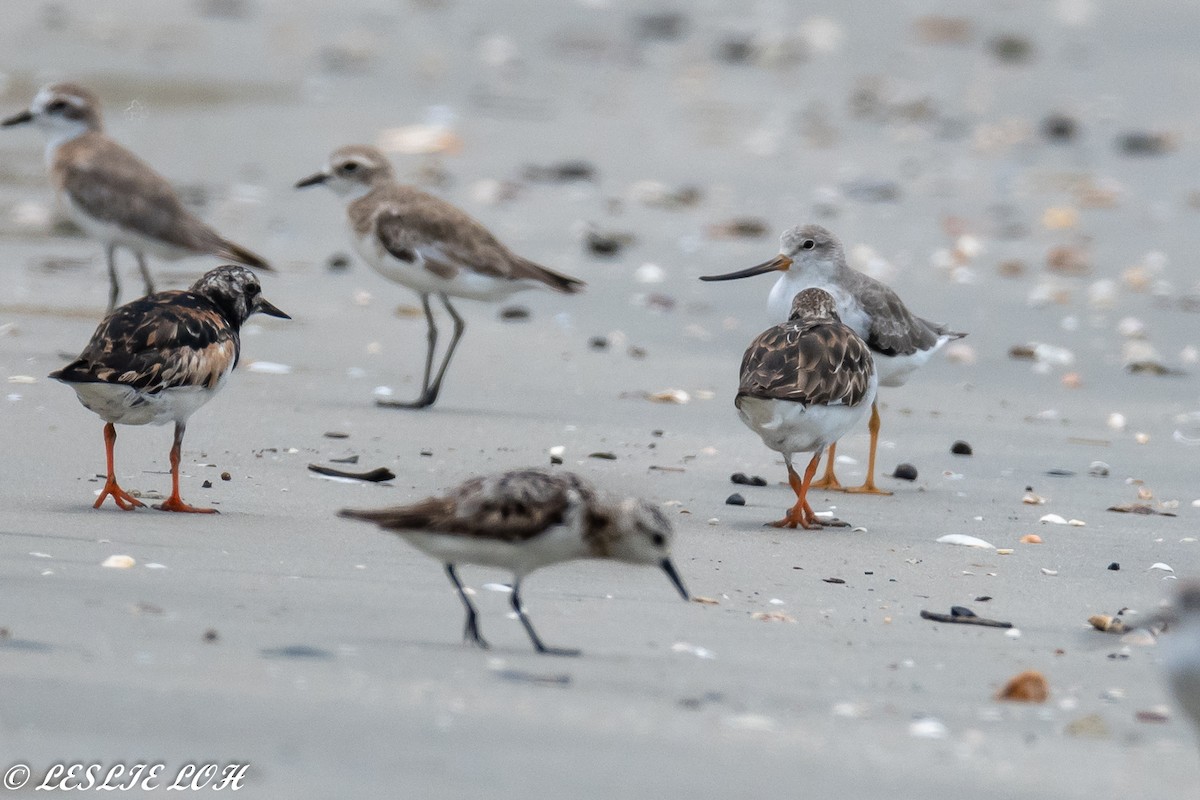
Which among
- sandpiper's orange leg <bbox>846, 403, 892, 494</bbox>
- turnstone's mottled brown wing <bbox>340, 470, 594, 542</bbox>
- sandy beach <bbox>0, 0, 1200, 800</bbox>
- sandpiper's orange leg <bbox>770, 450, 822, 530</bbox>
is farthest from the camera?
sandpiper's orange leg <bbox>846, 403, 892, 494</bbox>

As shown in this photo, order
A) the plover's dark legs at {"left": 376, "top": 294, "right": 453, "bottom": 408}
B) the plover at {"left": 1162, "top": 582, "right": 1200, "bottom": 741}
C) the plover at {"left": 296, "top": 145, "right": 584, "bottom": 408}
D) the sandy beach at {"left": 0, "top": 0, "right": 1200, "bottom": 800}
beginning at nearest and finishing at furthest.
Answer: the plover at {"left": 1162, "top": 582, "right": 1200, "bottom": 741}
the sandy beach at {"left": 0, "top": 0, "right": 1200, "bottom": 800}
the plover's dark legs at {"left": 376, "top": 294, "right": 453, "bottom": 408}
the plover at {"left": 296, "top": 145, "right": 584, "bottom": 408}

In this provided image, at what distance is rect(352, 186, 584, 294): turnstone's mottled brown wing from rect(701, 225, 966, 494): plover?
1266mm

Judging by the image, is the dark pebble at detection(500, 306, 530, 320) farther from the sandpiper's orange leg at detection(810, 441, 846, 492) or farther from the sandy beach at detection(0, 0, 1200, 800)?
the sandpiper's orange leg at detection(810, 441, 846, 492)

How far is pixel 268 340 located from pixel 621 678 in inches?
199

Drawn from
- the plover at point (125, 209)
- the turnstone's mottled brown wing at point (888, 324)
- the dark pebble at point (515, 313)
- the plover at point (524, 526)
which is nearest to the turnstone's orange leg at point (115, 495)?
the plover at point (524, 526)

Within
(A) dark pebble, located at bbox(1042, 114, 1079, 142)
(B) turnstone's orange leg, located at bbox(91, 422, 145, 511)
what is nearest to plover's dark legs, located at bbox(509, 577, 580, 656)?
(B) turnstone's orange leg, located at bbox(91, 422, 145, 511)

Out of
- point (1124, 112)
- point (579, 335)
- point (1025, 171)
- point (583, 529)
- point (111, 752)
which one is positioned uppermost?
point (1124, 112)

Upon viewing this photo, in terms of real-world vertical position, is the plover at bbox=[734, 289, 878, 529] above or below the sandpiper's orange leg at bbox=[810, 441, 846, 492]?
above

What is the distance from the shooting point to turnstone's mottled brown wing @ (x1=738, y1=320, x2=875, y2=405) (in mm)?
6016

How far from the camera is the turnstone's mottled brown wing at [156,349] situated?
535cm

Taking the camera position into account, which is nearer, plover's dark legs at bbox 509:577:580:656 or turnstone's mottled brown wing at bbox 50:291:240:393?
plover's dark legs at bbox 509:577:580:656

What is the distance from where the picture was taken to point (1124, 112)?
14992 millimetres

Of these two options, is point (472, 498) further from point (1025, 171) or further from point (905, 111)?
point (905, 111)

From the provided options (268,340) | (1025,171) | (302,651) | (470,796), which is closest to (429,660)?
(302,651)
